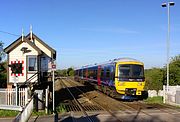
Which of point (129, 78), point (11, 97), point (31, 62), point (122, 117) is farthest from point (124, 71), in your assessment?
point (11, 97)

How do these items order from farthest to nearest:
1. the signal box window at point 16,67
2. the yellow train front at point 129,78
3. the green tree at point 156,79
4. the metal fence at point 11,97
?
the green tree at point 156,79, the yellow train front at point 129,78, the metal fence at point 11,97, the signal box window at point 16,67

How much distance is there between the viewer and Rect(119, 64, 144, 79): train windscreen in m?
24.3

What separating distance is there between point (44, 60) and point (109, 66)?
18.5 feet

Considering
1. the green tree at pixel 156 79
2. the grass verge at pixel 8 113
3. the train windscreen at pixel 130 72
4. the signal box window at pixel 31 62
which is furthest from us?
the green tree at pixel 156 79

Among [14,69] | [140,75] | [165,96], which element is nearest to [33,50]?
[14,69]

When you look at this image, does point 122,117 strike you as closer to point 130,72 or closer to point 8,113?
point 8,113

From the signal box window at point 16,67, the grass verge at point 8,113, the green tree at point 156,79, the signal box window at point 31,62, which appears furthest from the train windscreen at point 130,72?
the grass verge at point 8,113

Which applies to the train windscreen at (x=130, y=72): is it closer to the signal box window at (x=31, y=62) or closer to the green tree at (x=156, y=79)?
the green tree at (x=156, y=79)

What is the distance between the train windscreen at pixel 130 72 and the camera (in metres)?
24.3

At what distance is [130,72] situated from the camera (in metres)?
24.4

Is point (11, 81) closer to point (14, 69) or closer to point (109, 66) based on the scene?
point (14, 69)

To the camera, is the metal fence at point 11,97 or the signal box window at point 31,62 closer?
the metal fence at point 11,97

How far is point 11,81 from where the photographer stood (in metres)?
22.6

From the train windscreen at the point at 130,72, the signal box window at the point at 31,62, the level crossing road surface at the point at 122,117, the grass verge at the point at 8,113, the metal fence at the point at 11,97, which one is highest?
the signal box window at the point at 31,62
